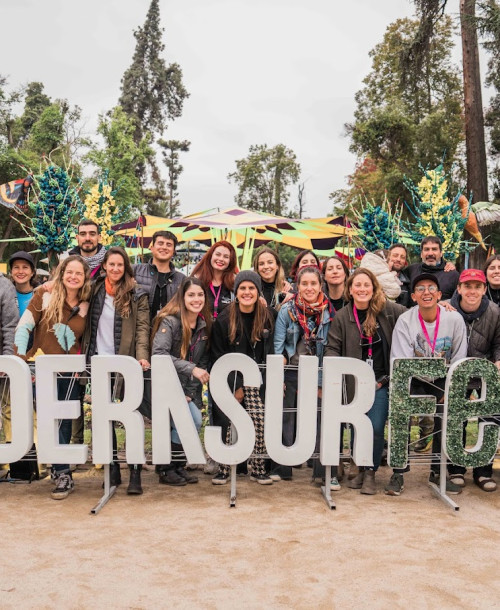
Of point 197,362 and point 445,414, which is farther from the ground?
point 197,362

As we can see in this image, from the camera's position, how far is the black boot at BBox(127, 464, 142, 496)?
14.5 feet

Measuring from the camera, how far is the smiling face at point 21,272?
518 centimetres

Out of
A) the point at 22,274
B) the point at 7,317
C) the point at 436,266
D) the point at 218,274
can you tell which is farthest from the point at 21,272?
the point at 436,266

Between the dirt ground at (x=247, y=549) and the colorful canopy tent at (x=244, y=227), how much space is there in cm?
760

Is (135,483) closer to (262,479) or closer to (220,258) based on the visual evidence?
(262,479)

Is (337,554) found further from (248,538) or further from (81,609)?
(81,609)

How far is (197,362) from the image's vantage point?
185 inches

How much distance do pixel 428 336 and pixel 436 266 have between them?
4.99ft

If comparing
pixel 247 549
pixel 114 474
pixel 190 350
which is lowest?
pixel 247 549

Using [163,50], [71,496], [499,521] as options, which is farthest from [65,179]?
[163,50]

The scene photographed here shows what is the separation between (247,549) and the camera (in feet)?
11.4

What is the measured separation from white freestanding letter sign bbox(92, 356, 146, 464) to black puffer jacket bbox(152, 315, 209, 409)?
0.32m

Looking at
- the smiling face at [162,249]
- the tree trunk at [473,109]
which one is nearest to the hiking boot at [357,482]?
the smiling face at [162,249]

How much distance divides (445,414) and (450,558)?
114 centimetres
